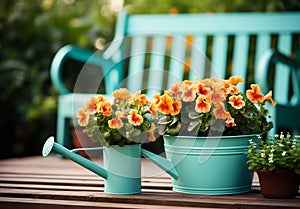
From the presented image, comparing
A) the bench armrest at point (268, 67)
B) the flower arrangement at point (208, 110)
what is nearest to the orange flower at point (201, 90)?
the flower arrangement at point (208, 110)

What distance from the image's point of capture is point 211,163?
156 cm

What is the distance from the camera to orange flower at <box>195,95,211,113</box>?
5.08 feet

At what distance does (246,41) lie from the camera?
2.98 m

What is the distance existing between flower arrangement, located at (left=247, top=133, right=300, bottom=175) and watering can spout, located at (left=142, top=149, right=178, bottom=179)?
222 millimetres

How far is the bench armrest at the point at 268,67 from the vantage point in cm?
228

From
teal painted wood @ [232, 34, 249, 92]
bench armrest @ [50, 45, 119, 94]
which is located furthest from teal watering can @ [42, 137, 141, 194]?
teal painted wood @ [232, 34, 249, 92]

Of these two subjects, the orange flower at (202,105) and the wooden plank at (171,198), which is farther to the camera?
the orange flower at (202,105)

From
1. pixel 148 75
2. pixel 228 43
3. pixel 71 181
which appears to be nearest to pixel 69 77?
pixel 148 75

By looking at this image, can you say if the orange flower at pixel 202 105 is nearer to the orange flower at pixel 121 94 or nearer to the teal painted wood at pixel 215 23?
the orange flower at pixel 121 94

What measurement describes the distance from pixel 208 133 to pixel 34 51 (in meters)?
2.57

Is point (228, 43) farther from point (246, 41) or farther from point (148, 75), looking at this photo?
point (148, 75)

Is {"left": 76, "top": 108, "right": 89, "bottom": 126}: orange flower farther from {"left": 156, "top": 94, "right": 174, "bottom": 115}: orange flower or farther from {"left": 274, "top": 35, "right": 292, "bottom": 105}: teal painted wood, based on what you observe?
{"left": 274, "top": 35, "right": 292, "bottom": 105}: teal painted wood

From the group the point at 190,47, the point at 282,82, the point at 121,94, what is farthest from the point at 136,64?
the point at 121,94

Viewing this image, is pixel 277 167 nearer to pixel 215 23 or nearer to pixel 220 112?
pixel 220 112
